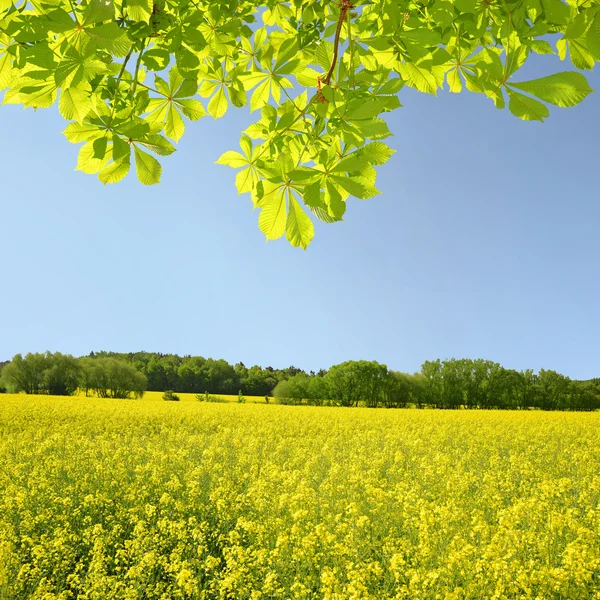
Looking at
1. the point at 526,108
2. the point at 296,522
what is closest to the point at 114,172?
the point at 526,108

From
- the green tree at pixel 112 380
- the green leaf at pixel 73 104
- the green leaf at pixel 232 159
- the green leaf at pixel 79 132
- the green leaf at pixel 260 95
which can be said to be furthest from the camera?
the green tree at pixel 112 380

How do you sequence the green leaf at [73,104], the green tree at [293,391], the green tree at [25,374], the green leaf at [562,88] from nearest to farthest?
the green leaf at [562,88] < the green leaf at [73,104] < the green tree at [25,374] < the green tree at [293,391]

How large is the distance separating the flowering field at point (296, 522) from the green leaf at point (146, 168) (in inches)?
132

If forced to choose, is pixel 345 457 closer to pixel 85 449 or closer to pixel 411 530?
pixel 411 530

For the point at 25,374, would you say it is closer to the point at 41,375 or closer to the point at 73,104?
the point at 41,375

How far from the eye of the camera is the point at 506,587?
388cm

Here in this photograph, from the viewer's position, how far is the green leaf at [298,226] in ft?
3.79

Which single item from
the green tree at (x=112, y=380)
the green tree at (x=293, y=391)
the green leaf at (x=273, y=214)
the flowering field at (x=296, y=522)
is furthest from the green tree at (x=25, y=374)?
the green leaf at (x=273, y=214)

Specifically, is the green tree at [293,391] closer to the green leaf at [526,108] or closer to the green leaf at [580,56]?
the green leaf at [580,56]

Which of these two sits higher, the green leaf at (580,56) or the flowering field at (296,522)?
the green leaf at (580,56)

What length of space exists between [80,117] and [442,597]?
4264mm

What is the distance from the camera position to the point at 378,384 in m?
55.2

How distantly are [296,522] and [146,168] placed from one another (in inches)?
182

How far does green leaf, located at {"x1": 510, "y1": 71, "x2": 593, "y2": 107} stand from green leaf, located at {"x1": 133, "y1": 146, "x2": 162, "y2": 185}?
107 cm
